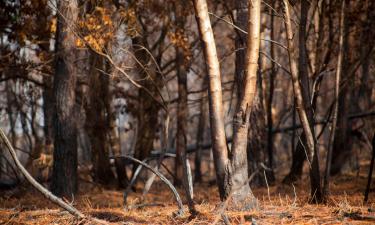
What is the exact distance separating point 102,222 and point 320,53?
8373 mm

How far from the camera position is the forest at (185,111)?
5.01 m

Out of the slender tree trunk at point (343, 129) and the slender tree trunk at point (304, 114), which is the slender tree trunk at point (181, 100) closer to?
the slender tree trunk at point (343, 129)

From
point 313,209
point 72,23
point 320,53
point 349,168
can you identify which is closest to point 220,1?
point 320,53

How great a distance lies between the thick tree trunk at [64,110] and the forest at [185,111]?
0.02 meters

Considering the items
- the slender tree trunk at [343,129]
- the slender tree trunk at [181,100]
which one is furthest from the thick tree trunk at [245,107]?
the slender tree trunk at [181,100]

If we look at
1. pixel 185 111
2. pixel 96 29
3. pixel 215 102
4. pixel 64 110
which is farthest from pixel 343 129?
pixel 215 102

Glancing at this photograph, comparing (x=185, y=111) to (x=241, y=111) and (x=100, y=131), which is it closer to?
(x=100, y=131)

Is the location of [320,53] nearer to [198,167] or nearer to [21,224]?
[198,167]

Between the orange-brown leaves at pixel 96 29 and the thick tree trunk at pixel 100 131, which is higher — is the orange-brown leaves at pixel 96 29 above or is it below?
above

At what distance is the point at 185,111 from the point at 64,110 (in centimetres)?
475

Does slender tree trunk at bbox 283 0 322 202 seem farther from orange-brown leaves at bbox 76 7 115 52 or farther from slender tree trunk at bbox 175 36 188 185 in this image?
slender tree trunk at bbox 175 36 188 185

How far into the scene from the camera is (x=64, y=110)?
8.67 meters

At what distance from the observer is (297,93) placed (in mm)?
5684

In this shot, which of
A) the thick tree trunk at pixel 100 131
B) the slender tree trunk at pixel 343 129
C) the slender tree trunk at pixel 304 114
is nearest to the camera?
the slender tree trunk at pixel 304 114
